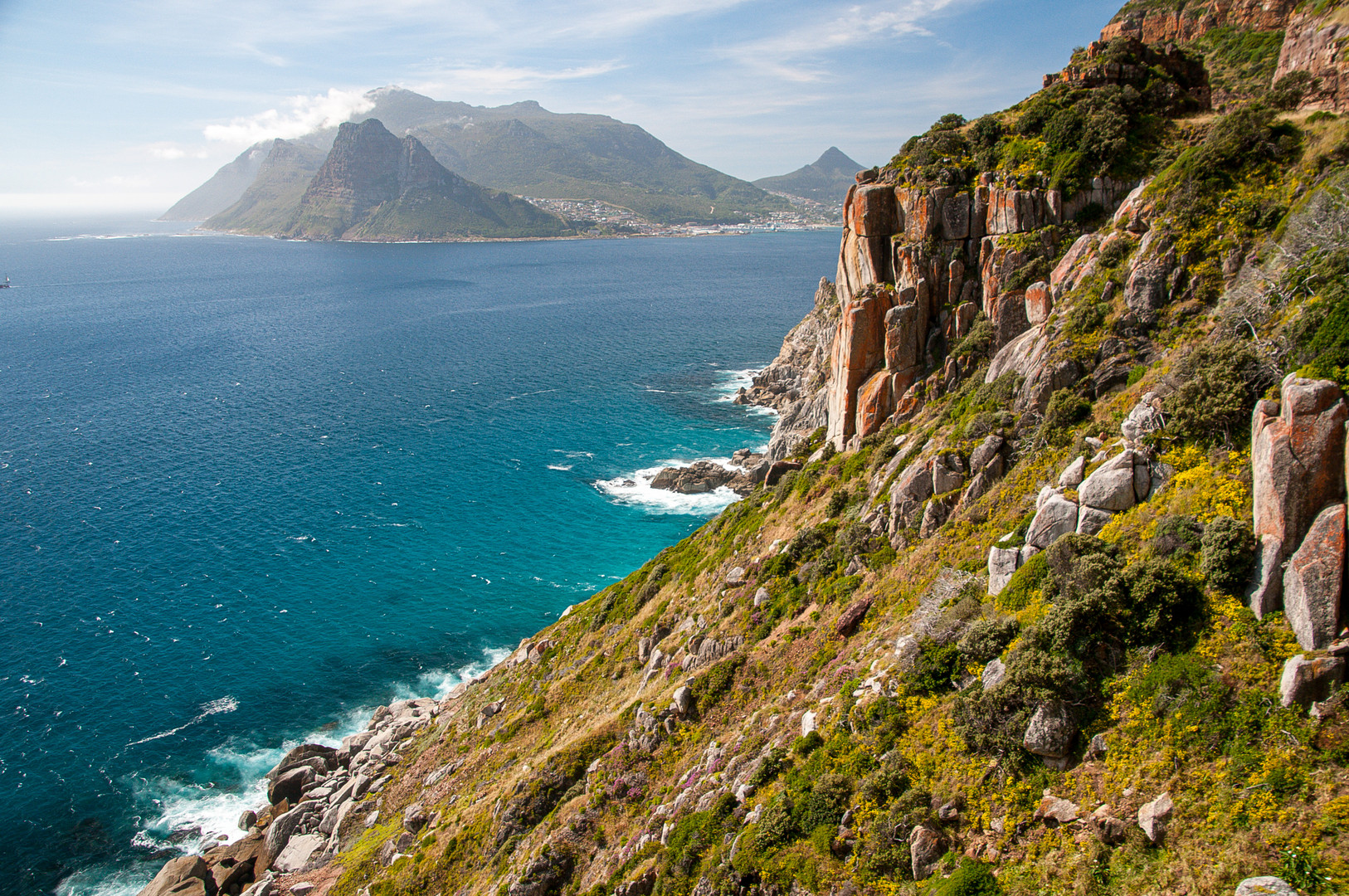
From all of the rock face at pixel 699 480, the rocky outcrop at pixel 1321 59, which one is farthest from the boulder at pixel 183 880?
the rocky outcrop at pixel 1321 59

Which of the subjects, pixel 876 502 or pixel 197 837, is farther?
pixel 197 837

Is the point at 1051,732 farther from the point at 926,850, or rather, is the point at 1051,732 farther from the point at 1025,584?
the point at 1025,584

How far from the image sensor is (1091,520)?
21.4 m

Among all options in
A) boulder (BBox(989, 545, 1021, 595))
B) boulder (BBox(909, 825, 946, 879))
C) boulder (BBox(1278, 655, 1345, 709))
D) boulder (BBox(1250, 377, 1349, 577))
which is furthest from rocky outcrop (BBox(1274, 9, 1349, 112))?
boulder (BBox(909, 825, 946, 879))

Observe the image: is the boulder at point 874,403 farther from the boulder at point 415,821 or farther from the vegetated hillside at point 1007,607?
the boulder at point 415,821

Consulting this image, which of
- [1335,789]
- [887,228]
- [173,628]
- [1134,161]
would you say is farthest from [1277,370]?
[173,628]

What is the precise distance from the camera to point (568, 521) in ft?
274

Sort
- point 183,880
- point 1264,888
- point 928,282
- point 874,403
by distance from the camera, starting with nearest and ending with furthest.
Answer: point 1264,888 < point 183,880 < point 928,282 < point 874,403

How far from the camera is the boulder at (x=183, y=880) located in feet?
131

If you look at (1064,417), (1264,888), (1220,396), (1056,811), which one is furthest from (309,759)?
(1220,396)

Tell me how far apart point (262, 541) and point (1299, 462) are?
87.9m

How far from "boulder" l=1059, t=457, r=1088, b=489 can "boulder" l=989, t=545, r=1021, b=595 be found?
293 cm

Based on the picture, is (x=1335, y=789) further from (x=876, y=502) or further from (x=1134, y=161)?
(x=1134, y=161)

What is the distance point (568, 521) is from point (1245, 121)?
69933 millimetres
